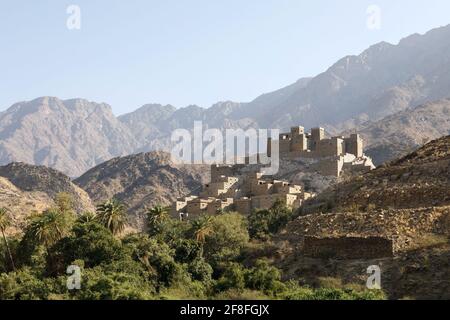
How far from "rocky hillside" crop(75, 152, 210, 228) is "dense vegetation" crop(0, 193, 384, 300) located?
257 feet

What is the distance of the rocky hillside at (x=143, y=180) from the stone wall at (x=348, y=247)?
94.2 meters

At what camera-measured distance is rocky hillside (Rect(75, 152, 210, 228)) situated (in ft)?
466

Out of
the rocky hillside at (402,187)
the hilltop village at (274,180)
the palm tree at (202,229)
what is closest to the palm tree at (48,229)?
the palm tree at (202,229)

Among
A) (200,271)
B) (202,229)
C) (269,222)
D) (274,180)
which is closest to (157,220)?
(202,229)

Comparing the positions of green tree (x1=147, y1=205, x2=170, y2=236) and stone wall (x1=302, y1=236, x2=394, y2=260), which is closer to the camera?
stone wall (x1=302, y1=236, x2=394, y2=260)

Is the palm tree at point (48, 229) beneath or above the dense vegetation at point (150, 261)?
above

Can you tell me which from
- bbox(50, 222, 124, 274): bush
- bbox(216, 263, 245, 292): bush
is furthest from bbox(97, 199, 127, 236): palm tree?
bbox(216, 263, 245, 292): bush

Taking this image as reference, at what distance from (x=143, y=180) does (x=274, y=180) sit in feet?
248

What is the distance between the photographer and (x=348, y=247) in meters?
38.0

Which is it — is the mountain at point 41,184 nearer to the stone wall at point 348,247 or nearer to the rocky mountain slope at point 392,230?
the rocky mountain slope at point 392,230

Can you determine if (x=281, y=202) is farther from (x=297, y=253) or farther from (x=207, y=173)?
(x=207, y=173)

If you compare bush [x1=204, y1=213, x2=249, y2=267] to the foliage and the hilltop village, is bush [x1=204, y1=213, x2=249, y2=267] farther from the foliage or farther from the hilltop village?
the hilltop village

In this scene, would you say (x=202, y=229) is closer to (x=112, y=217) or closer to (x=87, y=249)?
(x=112, y=217)

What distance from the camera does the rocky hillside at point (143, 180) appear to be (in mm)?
142125
